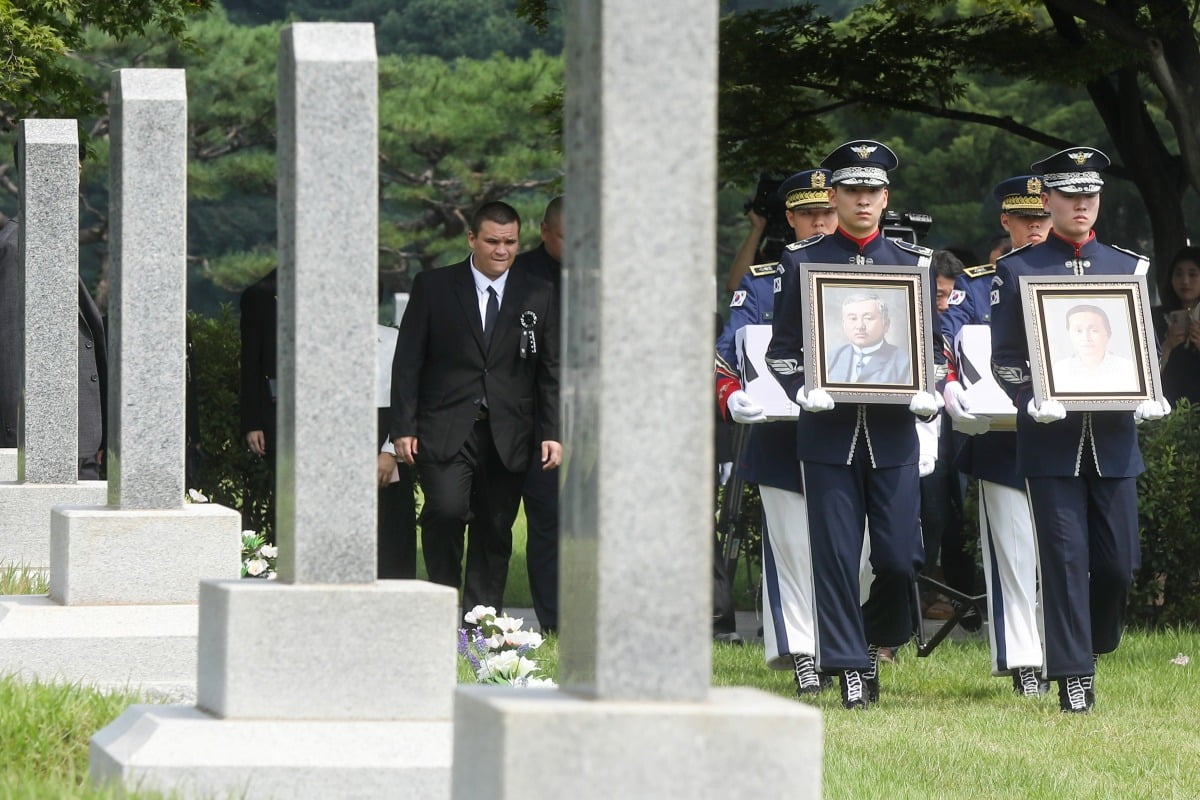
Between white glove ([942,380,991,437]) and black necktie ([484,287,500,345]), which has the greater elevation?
black necktie ([484,287,500,345])

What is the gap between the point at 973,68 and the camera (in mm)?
15312

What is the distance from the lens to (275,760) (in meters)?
4.67

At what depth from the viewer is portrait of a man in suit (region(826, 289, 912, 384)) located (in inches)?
318

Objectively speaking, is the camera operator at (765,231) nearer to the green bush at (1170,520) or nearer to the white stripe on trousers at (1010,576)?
the white stripe on trousers at (1010,576)

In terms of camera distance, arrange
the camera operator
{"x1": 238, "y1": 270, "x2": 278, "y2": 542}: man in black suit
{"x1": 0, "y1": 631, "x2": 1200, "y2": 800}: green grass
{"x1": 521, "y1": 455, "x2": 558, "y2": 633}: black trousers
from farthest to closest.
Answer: {"x1": 238, "y1": 270, "x2": 278, "y2": 542}: man in black suit → the camera operator → {"x1": 521, "y1": 455, "x2": 558, "y2": 633}: black trousers → {"x1": 0, "y1": 631, "x2": 1200, "y2": 800}: green grass

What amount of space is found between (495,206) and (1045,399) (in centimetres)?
309

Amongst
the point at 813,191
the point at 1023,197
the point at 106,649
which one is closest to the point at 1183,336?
the point at 1023,197

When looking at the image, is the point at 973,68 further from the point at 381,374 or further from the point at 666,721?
the point at 666,721

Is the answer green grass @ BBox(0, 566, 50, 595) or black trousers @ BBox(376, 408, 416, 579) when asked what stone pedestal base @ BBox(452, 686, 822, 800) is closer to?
green grass @ BBox(0, 566, 50, 595)

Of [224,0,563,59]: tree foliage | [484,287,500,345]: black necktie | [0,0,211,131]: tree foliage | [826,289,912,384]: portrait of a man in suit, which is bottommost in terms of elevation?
[826,289,912,384]: portrait of a man in suit

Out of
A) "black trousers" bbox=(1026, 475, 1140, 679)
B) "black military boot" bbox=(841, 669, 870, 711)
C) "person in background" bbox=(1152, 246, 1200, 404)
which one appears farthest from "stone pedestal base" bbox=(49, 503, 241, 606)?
"person in background" bbox=(1152, 246, 1200, 404)

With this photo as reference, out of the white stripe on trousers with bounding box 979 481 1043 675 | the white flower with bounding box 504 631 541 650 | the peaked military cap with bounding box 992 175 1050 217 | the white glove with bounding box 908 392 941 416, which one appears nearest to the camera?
the white flower with bounding box 504 631 541 650

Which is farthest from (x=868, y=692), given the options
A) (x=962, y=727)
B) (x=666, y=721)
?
(x=666, y=721)

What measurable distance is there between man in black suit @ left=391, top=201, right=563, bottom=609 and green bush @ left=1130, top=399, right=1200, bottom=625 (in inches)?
124
